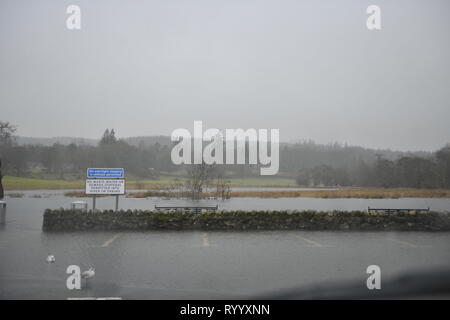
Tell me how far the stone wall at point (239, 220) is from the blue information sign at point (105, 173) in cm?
187

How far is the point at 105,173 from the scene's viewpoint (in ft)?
51.0

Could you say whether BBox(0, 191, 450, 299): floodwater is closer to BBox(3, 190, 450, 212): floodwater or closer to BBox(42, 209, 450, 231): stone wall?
BBox(42, 209, 450, 231): stone wall

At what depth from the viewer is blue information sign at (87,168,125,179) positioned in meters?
15.4

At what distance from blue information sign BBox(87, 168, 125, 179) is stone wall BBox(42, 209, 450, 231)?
1.87 metres

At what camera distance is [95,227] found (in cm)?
1383

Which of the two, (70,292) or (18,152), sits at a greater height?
(18,152)

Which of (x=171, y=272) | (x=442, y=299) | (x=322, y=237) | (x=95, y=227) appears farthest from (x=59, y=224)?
(x=442, y=299)

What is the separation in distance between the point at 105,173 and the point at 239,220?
575cm

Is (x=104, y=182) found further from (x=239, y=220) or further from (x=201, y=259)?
(x=201, y=259)

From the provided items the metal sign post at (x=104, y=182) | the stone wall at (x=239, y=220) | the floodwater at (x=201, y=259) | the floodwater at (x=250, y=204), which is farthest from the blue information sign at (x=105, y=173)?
the floodwater at (x=250, y=204)

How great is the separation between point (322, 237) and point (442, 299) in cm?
813

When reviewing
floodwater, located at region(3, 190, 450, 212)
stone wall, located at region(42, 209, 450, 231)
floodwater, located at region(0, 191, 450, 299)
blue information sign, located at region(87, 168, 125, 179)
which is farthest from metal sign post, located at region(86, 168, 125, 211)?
floodwater, located at region(3, 190, 450, 212)
